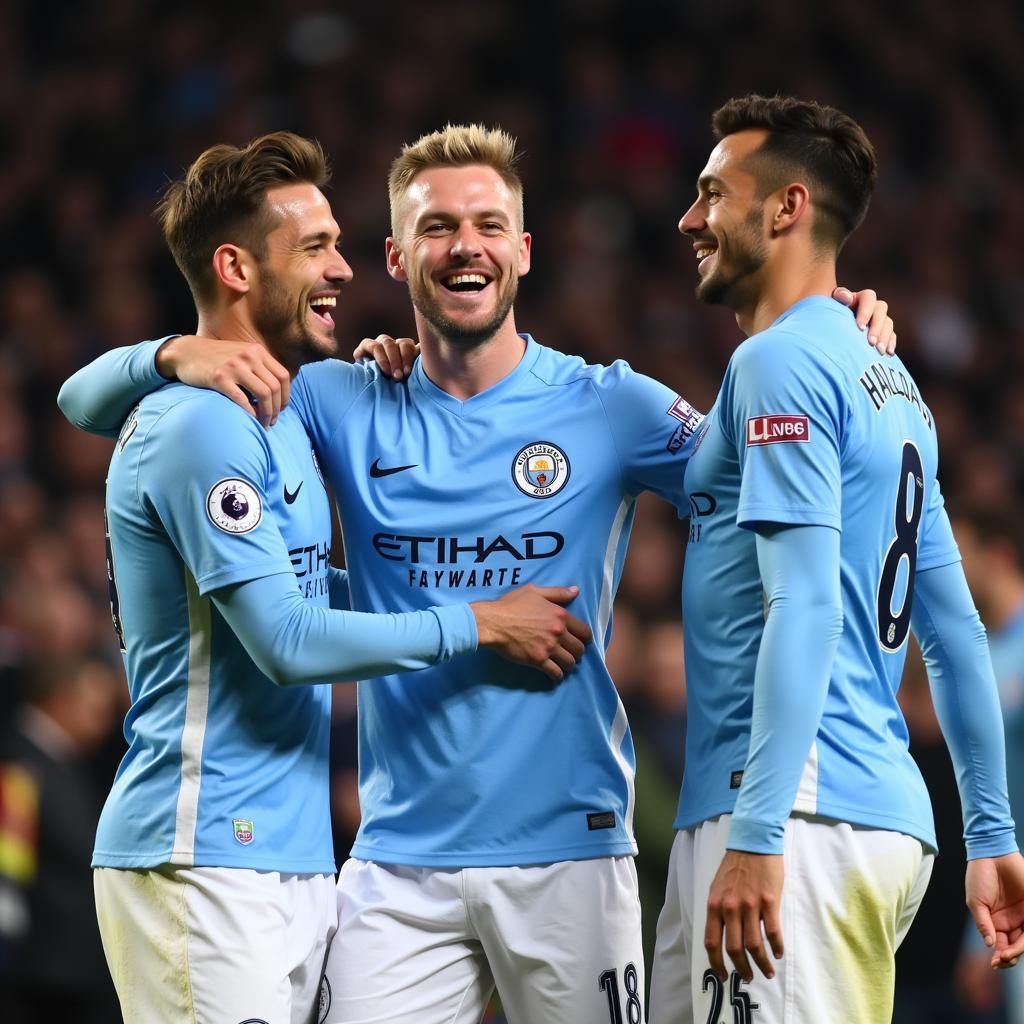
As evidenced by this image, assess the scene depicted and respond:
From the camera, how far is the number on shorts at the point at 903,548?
3.23 metres

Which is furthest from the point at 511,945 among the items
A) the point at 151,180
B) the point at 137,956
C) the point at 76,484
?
the point at 151,180

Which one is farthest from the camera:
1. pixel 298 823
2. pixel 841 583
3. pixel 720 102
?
pixel 720 102

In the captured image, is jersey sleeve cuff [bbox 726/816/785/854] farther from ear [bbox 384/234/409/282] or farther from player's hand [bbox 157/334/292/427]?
ear [bbox 384/234/409/282]

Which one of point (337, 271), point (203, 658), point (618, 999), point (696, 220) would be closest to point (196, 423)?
point (203, 658)

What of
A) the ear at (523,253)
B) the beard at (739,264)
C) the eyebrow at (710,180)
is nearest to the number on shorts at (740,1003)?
the beard at (739,264)

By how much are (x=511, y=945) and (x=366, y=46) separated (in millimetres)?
9556

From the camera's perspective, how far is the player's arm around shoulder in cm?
377

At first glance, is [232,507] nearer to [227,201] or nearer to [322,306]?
[322,306]

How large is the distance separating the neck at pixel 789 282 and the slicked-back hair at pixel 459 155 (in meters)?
0.79

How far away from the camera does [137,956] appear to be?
10.8 feet

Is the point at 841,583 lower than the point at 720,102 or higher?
lower

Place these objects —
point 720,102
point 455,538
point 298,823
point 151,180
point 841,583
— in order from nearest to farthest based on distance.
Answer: point 841,583 < point 298,823 < point 455,538 < point 151,180 < point 720,102

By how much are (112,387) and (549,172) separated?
801 centimetres

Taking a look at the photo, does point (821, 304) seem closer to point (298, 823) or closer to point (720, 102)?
point (298, 823)
